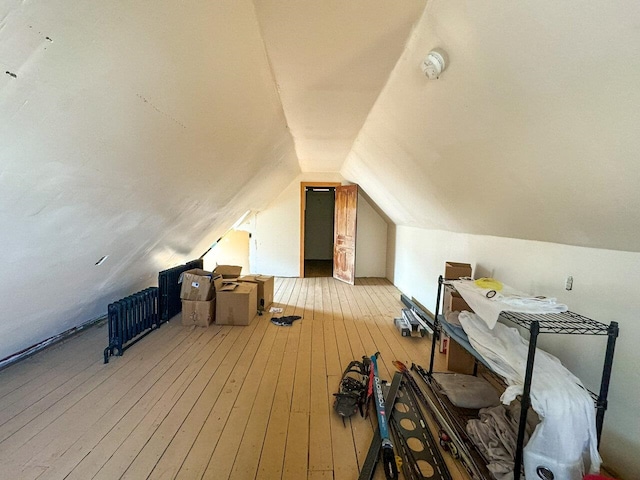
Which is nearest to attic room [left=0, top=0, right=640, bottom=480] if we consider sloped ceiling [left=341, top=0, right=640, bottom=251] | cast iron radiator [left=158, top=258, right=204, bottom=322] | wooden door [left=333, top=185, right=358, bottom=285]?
sloped ceiling [left=341, top=0, right=640, bottom=251]

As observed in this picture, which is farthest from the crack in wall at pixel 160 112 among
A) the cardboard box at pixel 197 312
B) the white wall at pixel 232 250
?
the white wall at pixel 232 250

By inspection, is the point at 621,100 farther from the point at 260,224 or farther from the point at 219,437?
the point at 260,224

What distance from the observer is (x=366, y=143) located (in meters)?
3.10

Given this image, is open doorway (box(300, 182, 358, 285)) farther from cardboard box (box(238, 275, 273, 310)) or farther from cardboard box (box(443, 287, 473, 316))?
cardboard box (box(443, 287, 473, 316))

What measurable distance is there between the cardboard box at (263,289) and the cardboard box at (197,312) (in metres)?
0.68

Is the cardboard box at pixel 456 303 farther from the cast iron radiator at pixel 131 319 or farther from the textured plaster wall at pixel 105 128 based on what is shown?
the cast iron radiator at pixel 131 319

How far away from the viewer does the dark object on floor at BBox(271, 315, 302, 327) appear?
11.7 feet

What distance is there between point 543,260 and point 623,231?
704mm

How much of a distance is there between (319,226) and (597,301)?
722 cm

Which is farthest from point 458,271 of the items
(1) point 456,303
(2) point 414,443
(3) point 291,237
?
(3) point 291,237

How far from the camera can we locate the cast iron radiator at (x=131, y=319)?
2686 mm

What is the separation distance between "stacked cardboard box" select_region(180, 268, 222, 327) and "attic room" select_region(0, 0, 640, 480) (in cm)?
41

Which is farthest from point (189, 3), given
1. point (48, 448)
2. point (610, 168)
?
point (48, 448)

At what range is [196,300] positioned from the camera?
348 cm
